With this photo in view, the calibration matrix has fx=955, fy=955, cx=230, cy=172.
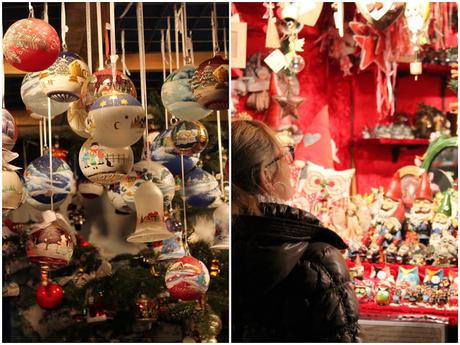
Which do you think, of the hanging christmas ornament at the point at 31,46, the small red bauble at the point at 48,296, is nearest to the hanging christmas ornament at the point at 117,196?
the hanging christmas ornament at the point at 31,46

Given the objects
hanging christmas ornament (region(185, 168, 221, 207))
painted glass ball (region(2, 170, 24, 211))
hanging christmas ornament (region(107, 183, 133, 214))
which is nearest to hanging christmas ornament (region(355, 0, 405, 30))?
hanging christmas ornament (region(185, 168, 221, 207))

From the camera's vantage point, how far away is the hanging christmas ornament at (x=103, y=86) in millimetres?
2451

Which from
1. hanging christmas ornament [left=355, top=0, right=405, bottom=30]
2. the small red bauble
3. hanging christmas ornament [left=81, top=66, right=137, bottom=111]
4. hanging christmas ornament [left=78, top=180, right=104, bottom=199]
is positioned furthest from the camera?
hanging christmas ornament [left=78, top=180, right=104, bottom=199]

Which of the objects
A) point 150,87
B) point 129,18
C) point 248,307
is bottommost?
point 248,307

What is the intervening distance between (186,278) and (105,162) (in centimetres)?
45

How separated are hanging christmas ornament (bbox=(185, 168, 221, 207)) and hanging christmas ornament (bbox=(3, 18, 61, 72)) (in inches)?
31.3

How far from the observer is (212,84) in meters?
2.54

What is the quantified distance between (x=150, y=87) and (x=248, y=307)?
1.37m

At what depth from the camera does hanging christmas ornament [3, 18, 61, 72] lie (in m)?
2.32

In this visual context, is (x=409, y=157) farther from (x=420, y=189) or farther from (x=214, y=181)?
(x=214, y=181)

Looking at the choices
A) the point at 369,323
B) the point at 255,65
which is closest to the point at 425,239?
the point at 369,323

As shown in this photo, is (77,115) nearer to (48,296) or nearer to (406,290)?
(48,296)

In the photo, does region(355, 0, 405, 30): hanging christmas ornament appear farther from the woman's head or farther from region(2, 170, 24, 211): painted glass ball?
region(2, 170, 24, 211): painted glass ball

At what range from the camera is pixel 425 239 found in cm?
416
